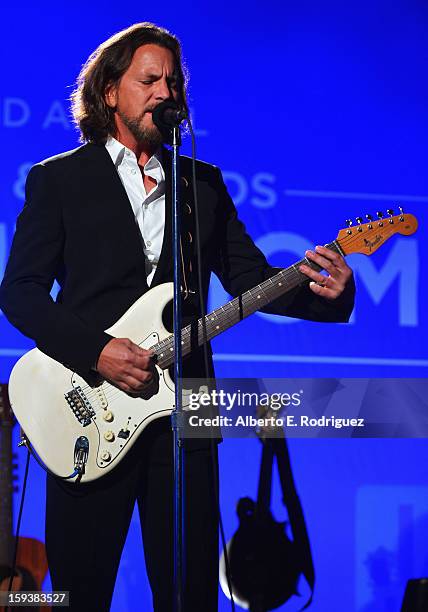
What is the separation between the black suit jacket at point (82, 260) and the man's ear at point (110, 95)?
0.62 ft

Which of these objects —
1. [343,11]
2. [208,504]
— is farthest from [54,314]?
[343,11]

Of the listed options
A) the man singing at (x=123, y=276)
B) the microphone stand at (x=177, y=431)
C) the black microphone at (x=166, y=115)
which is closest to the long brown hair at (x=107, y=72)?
the man singing at (x=123, y=276)

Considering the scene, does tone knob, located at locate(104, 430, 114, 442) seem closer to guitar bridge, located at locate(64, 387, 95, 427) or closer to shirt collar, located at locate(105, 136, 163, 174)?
guitar bridge, located at locate(64, 387, 95, 427)

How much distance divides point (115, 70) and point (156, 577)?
4.74ft

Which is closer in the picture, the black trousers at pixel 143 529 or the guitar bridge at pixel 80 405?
the black trousers at pixel 143 529

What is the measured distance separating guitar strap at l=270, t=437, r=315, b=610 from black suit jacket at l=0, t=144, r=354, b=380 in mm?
1137

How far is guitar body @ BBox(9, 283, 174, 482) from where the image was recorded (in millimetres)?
2449

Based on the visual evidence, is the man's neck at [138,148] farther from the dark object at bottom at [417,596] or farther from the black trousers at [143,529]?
the dark object at bottom at [417,596]

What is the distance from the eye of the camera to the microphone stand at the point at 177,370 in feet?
6.93

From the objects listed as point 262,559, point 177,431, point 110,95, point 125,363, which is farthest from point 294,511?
point 110,95

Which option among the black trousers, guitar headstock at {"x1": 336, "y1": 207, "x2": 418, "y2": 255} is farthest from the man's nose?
the black trousers

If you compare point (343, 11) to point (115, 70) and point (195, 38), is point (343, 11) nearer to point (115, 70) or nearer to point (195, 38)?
point (195, 38)

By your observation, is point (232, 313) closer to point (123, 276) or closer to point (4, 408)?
point (123, 276)

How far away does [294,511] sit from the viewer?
11.9 feet
